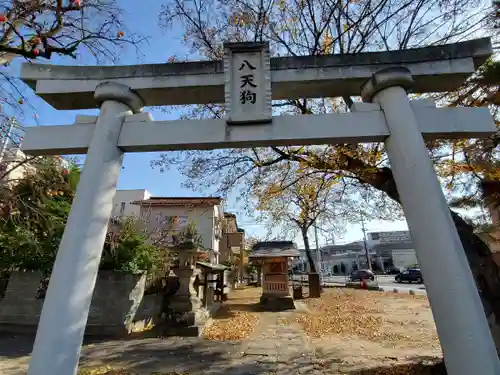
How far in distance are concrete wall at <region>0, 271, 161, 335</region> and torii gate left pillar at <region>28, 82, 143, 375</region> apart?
667 cm

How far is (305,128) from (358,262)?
63.9 metres

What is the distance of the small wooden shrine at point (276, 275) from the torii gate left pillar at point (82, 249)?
13.9 meters

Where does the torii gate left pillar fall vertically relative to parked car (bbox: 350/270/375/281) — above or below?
below

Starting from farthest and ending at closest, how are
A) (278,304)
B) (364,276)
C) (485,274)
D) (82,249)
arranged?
(364,276) → (278,304) → (485,274) → (82,249)

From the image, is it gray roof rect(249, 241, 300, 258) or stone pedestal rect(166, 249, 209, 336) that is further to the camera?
gray roof rect(249, 241, 300, 258)

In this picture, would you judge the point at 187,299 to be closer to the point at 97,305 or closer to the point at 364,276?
the point at 97,305

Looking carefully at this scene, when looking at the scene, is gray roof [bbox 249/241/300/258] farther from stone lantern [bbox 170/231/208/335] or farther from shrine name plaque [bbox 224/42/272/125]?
shrine name plaque [bbox 224/42/272/125]

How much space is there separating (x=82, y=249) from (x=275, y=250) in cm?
1523

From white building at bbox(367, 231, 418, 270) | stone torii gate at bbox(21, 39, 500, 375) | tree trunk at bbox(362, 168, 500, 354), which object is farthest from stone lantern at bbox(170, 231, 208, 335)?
white building at bbox(367, 231, 418, 270)

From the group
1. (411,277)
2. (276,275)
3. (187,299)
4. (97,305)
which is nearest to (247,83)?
(187,299)

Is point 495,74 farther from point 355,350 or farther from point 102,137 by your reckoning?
point 355,350

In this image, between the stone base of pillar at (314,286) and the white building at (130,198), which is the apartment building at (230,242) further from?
the stone base of pillar at (314,286)

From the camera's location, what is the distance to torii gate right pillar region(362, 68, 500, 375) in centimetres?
293

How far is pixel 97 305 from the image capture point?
9.23m
